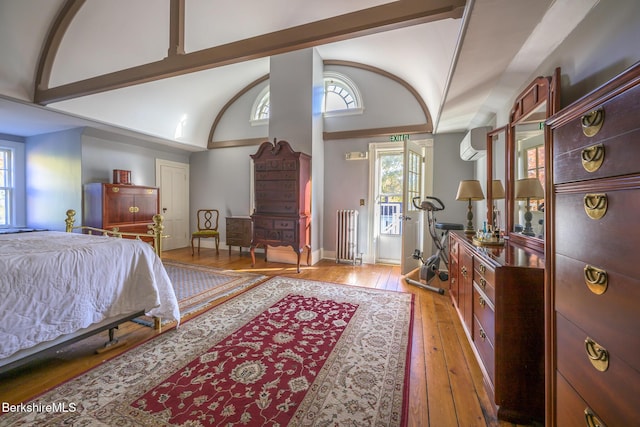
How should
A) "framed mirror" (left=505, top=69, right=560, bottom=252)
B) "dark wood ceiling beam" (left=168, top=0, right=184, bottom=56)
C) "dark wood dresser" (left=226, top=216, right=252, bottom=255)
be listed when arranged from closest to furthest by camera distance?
"framed mirror" (left=505, top=69, right=560, bottom=252) → "dark wood ceiling beam" (left=168, top=0, right=184, bottom=56) → "dark wood dresser" (left=226, top=216, right=252, bottom=255)

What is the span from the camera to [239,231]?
520 centimetres

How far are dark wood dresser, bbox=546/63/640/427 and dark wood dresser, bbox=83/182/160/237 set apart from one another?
5325 mm

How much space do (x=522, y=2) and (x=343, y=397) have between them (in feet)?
7.87

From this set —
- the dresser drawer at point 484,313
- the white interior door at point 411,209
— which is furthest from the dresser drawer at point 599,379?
the white interior door at point 411,209

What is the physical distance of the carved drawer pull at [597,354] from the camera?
0.73m

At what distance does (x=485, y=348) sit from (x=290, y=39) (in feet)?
8.95

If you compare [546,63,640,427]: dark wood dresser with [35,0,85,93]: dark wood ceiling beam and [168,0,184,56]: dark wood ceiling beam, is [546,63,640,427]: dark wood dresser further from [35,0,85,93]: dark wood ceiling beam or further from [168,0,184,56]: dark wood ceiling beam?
[35,0,85,93]: dark wood ceiling beam

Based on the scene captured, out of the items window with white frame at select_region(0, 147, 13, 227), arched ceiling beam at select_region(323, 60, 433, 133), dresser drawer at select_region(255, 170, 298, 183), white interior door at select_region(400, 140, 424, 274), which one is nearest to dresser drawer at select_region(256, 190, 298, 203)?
dresser drawer at select_region(255, 170, 298, 183)

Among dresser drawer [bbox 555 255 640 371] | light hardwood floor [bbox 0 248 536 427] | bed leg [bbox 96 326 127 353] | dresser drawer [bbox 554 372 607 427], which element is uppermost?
dresser drawer [bbox 555 255 640 371]

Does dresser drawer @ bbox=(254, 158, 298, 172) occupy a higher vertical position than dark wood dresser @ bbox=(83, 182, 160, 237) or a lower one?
higher

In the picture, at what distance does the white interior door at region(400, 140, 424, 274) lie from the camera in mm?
3832

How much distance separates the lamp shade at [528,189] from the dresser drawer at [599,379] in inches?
43.8

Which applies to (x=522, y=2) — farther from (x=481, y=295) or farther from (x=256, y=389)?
(x=256, y=389)

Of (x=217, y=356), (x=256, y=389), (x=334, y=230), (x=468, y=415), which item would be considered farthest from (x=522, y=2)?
(x=334, y=230)
